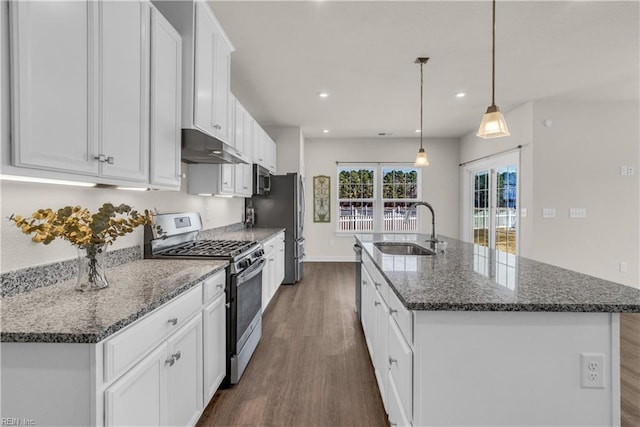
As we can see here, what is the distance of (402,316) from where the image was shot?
1.44 meters

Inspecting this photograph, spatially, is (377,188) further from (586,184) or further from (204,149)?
(204,149)

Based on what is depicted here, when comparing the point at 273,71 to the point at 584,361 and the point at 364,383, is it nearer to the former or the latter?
the point at 364,383

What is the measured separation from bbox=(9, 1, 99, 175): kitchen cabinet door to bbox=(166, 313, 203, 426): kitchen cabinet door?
84 cm

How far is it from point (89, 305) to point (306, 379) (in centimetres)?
160

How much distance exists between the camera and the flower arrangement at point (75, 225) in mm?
1246

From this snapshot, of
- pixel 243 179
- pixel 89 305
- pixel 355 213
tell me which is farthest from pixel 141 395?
pixel 355 213

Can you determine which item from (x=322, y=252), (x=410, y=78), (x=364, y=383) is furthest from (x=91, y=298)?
(x=322, y=252)

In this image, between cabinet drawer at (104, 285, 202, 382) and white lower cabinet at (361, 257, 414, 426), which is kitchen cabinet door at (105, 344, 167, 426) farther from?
white lower cabinet at (361, 257, 414, 426)

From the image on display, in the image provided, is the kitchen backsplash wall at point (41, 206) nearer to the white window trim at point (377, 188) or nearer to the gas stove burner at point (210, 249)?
the gas stove burner at point (210, 249)

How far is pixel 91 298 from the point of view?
134 cm

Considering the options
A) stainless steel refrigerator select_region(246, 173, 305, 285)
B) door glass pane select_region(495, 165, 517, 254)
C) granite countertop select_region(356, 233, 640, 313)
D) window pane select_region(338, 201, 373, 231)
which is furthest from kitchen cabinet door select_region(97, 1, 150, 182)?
window pane select_region(338, 201, 373, 231)

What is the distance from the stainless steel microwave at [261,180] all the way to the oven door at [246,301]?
1.65 m

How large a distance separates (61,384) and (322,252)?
20.5 ft

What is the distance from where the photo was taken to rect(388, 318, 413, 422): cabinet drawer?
1297mm
